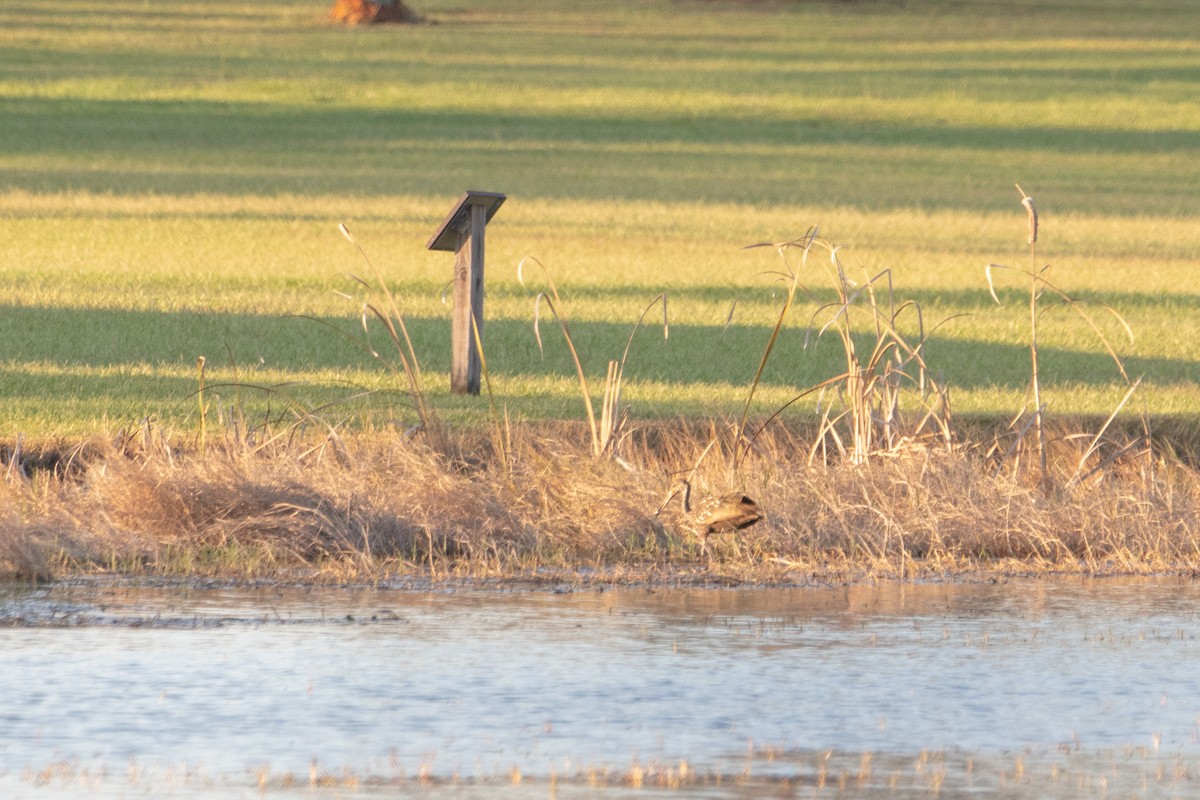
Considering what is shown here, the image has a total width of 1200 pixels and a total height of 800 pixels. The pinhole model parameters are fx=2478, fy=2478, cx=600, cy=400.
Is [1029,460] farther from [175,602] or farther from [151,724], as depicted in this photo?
[151,724]

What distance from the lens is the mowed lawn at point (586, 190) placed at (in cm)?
1317

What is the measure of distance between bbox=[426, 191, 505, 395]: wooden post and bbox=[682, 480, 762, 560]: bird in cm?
235

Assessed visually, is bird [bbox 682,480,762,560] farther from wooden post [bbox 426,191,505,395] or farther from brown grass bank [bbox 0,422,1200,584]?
wooden post [bbox 426,191,505,395]

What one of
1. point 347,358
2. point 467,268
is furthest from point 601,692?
point 347,358

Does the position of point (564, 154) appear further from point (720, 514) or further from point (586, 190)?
point (720, 514)

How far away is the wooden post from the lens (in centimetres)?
1138

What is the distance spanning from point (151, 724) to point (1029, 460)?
4772 millimetres

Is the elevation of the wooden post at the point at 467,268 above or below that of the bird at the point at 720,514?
above

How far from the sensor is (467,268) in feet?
37.6

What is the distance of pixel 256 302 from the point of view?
16.4m

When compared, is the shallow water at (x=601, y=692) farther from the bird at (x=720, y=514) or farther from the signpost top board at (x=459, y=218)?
the signpost top board at (x=459, y=218)

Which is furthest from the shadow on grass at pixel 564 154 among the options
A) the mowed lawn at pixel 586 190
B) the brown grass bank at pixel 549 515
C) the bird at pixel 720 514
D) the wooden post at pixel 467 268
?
the bird at pixel 720 514

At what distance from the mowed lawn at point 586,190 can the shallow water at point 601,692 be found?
1.97 meters

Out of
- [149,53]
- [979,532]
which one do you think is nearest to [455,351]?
[979,532]
